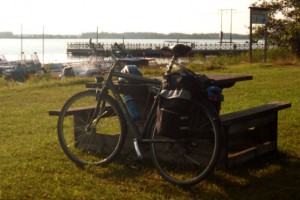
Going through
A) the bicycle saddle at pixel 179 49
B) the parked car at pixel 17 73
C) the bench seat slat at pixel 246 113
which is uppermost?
the bicycle saddle at pixel 179 49

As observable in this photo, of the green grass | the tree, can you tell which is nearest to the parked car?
the tree

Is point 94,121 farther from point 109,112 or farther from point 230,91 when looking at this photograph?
point 230,91

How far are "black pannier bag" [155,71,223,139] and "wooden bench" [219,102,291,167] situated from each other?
540 mm

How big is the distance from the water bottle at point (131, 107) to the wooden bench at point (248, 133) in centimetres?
51

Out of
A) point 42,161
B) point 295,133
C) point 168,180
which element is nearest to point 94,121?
point 42,161

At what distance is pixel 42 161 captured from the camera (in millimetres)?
6070

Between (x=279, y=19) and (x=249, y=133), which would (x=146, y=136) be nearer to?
(x=249, y=133)

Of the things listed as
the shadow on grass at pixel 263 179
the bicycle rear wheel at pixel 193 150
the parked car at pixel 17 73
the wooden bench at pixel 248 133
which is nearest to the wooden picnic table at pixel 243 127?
the wooden bench at pixel 248 133

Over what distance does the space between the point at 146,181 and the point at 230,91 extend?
27.5 ft

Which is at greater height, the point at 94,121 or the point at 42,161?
the point at 94,121

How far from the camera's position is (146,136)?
211 inches

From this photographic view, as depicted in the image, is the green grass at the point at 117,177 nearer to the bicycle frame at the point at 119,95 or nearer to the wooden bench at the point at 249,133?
the wooden bench at the point at 249,133

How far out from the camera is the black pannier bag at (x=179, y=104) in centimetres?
478

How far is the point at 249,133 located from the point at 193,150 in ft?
4.50
